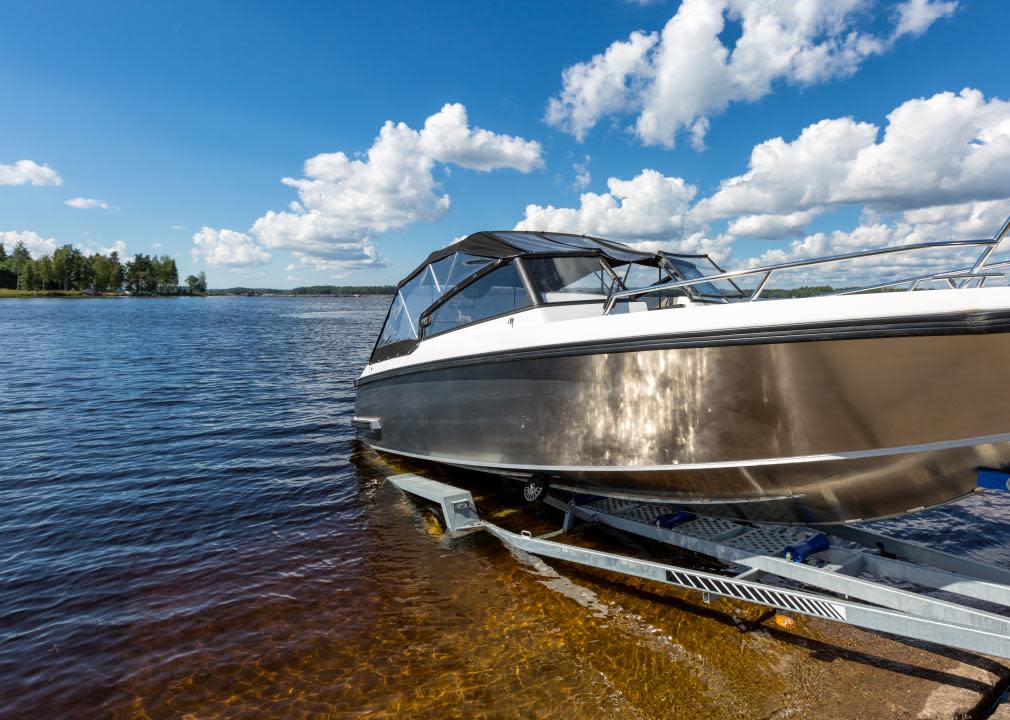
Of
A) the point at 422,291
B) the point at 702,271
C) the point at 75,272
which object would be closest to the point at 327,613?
the point at 422,291

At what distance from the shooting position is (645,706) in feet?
9.53

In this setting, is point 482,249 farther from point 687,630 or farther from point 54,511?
point 54,511

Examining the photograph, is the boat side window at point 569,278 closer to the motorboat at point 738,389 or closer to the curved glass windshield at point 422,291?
the motorboat at point 738,389

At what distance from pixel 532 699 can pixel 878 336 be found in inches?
109

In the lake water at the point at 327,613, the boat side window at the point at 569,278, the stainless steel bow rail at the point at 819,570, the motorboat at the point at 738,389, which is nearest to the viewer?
the motorboat at the point at 738,389

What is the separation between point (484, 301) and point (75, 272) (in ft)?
411

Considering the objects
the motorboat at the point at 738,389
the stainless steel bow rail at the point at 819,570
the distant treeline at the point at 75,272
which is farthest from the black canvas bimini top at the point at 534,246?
the distant treeline at the point at 75,272

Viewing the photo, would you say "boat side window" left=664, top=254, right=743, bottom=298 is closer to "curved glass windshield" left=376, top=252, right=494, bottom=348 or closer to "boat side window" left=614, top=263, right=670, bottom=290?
"boat side window" left=614, top=263, right=670, bottom=290

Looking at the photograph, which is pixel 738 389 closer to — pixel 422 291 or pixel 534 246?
pixel 534 246

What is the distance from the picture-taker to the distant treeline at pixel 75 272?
9481cm

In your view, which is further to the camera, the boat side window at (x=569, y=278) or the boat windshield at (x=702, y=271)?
the boat windshield at (x=702, y=271)

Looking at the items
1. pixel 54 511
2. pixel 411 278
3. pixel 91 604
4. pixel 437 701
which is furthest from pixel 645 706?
pixel 54 511

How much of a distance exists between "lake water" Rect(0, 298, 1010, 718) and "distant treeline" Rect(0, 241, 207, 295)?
117616 millimetres

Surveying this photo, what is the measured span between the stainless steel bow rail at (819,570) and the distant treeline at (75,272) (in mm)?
122762
